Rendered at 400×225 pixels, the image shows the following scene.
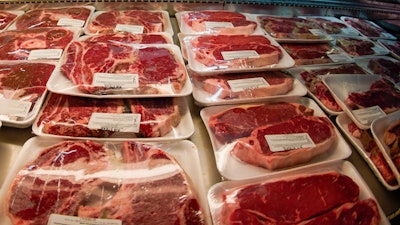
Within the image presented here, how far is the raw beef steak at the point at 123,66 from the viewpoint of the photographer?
169 centimetres

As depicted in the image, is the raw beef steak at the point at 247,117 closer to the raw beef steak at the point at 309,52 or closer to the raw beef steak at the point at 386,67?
the raw beef steak at the point at 309,52

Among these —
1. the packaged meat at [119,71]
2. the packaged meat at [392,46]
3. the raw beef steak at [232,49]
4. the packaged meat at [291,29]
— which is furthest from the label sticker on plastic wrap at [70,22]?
the packaged meat at [392,46]

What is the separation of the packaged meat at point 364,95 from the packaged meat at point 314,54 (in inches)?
13.2

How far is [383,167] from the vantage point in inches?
63.7

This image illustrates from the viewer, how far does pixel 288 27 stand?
2703 millimetres

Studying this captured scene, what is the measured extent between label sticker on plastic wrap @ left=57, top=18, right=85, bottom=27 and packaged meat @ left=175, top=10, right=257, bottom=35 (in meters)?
0.84

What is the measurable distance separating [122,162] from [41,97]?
704mm

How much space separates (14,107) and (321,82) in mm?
2005

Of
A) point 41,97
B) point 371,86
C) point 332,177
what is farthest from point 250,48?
point 41,97

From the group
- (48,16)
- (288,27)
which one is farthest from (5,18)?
(288,27)

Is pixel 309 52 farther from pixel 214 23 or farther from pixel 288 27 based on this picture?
pixel 214 23

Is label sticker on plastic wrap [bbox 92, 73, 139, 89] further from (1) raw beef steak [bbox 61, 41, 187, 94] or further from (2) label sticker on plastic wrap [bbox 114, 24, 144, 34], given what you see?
(2) label sticker on plastic wrap [bbox 114, 24, 144, 34]

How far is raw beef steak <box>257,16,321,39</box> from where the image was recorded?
261cm

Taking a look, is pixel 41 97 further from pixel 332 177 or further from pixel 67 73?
pixel 332 177
